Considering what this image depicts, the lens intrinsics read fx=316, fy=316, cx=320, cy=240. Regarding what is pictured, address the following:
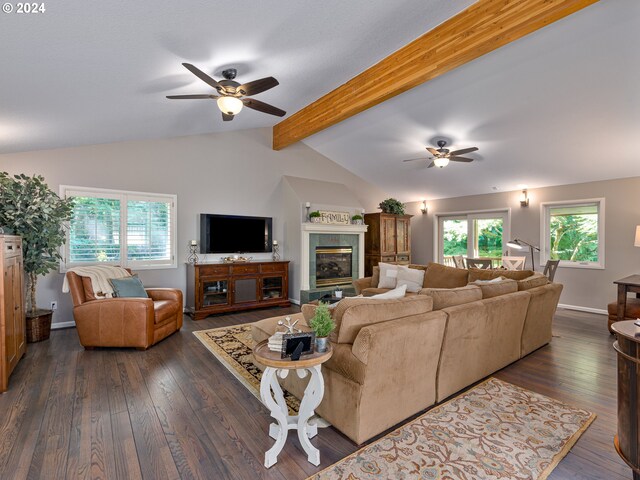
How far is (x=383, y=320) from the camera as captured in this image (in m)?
2.21

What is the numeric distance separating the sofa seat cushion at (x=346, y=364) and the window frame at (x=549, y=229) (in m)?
5.89

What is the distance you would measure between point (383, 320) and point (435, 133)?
13.7 feet

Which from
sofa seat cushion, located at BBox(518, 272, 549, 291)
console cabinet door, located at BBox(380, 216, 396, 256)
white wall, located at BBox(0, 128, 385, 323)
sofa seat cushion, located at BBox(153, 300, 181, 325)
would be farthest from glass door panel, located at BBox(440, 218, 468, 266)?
sofa seat cushion, located at BBox(153, 300, 181, 325)

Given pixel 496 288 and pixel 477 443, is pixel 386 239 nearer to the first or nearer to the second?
pixel 496 288

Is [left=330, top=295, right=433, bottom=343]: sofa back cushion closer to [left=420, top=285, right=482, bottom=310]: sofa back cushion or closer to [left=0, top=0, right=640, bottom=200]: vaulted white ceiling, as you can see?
[left=420, top=285, right=482, bottom=310]: sofa back cushion

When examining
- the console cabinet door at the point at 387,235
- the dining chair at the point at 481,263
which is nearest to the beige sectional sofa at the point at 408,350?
the dining chair at the point at 481,263

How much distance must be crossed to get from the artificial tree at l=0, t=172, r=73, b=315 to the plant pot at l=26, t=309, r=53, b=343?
0.08 m

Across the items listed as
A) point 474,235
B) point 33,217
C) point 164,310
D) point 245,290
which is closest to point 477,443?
point 164,310

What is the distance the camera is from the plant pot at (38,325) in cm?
388

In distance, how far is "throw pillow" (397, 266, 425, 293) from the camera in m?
5.06

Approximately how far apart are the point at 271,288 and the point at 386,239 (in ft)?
10.0

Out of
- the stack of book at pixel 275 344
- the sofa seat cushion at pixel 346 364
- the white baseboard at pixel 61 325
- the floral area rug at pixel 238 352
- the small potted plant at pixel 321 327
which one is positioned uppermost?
the small potted plant at pixel 321 327

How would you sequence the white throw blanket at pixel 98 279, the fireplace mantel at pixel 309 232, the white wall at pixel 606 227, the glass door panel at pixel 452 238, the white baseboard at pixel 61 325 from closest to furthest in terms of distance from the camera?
the white throw blanket at pixel 98 279, the white baseboard at pixel 61 325, the white wall at pixel 606 227, the fireplace mantel at pixel 309 232, the glass door panel at pixel 452 238

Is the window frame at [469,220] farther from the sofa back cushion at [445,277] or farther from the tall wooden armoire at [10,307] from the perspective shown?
the tall wooden armoire at [10,307]
